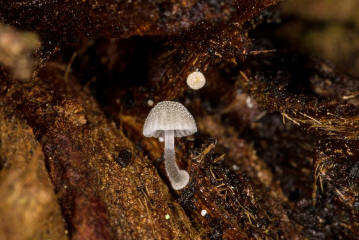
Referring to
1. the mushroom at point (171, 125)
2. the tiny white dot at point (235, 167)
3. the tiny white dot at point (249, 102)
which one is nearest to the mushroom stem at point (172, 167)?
the mushroom at point (171, 125)

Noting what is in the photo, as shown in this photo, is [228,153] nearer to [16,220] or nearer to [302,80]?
[302,80]

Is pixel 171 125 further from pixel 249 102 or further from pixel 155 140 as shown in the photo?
pixel 249 102

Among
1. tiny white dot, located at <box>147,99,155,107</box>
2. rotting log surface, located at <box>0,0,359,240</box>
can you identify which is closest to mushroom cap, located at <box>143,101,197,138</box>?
rotting log surface, located at <box>0,0,359,240</box>

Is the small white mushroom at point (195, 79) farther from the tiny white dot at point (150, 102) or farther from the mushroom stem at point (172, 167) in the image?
the mushroom stem at point (172, 167)

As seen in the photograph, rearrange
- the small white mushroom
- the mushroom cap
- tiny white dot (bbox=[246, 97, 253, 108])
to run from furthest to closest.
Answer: tiny white dot (bbox=[246, 97, 253, 108]) → the small white mushroom → the mushroom cap

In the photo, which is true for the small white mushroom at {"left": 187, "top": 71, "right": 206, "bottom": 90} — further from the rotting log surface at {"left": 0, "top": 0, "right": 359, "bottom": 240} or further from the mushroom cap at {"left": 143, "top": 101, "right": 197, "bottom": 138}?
the mushroom cap at {"left": 143, "top": 101, "right": 197, "bottom": 138}

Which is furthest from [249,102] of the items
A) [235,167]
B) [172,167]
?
[172,167]

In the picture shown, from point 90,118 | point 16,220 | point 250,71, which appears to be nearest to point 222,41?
point 250,71
